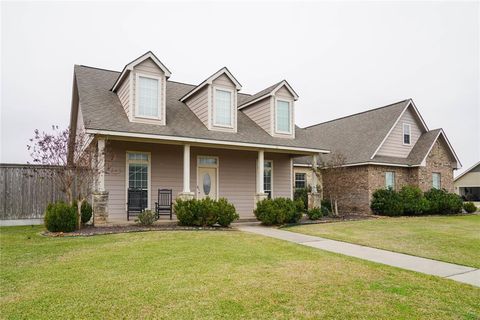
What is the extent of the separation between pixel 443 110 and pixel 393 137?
18051 millimetres

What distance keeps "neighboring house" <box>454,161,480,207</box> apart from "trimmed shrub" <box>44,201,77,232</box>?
3923cm

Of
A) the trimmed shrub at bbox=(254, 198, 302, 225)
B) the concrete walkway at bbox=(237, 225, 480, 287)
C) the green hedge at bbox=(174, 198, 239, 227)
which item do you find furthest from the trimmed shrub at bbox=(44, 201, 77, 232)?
the trimmed shrub at bbox=(254, 198, 302, 225)

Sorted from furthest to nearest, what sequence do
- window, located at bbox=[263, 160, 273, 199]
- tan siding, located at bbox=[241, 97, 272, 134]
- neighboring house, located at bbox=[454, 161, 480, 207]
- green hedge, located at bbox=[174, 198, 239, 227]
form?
neighboring house, located at bbox=[454, 161, 480, 207] → window, located at bbox=[263, 160, 273, 199] → tan siding, located at bbox=[241, 97, 272, 134] → green hedge, located at bbox=[174, 198, 239, 227]

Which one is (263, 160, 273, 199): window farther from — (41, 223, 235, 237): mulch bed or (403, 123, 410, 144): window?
(403, 123, 410, 144): window

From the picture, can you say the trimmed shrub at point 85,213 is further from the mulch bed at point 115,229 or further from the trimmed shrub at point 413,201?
the trimmed shrub at point 413,201

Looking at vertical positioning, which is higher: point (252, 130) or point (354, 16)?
point (354, 16)

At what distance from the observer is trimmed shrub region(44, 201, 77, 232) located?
9.91 m

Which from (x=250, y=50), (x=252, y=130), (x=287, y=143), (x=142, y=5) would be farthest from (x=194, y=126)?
(x=250, y=50)

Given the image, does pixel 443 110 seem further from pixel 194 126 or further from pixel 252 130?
pixel 194 126

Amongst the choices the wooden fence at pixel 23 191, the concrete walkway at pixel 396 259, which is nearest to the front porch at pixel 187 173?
the wooden fence at pixel 23 191

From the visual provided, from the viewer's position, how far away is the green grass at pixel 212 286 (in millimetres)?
4094

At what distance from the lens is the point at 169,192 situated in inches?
574

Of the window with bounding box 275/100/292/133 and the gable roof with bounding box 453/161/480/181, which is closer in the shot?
the window with bounding box 275/100/292/133

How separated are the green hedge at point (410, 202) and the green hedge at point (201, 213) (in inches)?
409
